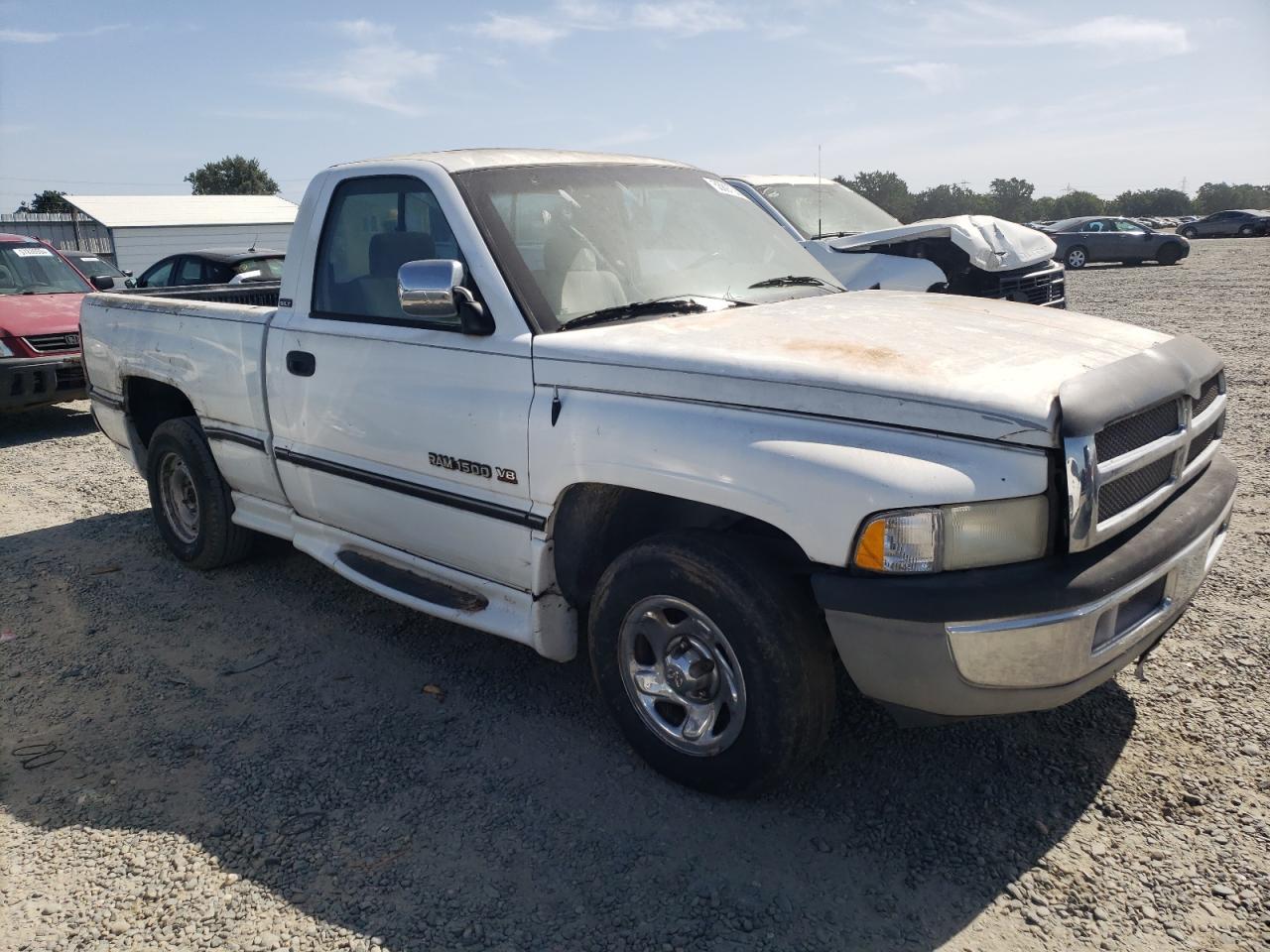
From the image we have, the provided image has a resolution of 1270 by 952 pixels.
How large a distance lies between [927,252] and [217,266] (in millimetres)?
8205

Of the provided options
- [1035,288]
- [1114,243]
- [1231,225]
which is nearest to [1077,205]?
[1231,225]

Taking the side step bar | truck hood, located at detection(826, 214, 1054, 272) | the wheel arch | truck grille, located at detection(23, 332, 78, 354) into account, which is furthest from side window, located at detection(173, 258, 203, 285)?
the wheel arch

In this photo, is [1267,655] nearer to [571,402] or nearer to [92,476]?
[571,402]

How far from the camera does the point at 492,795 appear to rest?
306 centimetres

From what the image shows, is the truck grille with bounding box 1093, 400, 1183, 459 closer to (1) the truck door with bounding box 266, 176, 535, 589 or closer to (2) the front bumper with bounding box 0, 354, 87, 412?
(1) the truck door with bounding box 266, 176, 535, 589

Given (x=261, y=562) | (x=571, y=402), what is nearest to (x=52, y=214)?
(x=261, y=562)

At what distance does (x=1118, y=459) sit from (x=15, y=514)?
6545 mm

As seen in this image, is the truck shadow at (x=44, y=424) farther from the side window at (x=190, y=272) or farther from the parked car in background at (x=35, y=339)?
the side window at (x=190, y=272)

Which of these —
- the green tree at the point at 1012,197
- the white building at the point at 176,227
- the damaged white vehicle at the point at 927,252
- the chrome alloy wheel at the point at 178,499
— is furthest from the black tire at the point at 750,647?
the green tree at the point at 1012,197

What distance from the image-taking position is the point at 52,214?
4331 centimetres

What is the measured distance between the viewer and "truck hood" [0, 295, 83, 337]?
8.73 m

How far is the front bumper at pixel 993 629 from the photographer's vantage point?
93.4 inches

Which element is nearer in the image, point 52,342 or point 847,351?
point 847,351

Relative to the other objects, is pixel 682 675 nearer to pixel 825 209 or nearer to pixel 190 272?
pixel 825 209
